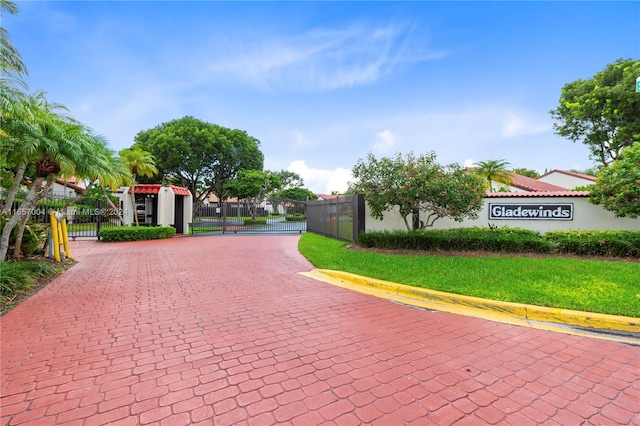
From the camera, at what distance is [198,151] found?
27.8 meters

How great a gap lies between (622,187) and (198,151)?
28.3 m

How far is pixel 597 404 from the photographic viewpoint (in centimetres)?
246

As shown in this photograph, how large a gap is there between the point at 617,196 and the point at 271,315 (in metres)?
10.1

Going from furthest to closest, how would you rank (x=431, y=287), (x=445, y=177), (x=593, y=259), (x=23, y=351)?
(x=445, y=177) < (x=593, y=259) < (x=431, y=287) < (x=23, y=351)

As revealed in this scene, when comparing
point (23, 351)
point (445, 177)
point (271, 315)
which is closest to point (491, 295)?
point (271, 315)

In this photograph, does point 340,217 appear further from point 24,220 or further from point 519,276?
point 24,220

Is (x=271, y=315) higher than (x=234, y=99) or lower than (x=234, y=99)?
lower

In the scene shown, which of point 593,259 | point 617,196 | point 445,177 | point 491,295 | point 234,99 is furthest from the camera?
point 234,99

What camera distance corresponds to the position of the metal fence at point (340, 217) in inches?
446

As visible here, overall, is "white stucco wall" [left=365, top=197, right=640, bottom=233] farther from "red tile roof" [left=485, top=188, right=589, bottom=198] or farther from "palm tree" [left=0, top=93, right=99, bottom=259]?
"palm tree" [left=0, top=93, right=99, bottom=259]

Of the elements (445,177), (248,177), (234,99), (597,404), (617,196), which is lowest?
(597,404)

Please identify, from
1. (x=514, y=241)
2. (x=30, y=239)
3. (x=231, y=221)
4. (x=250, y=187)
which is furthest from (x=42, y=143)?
(x=250, y=187)

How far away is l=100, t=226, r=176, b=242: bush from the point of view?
44.7 feet

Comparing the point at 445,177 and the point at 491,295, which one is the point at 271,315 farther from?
the point at 445,177
